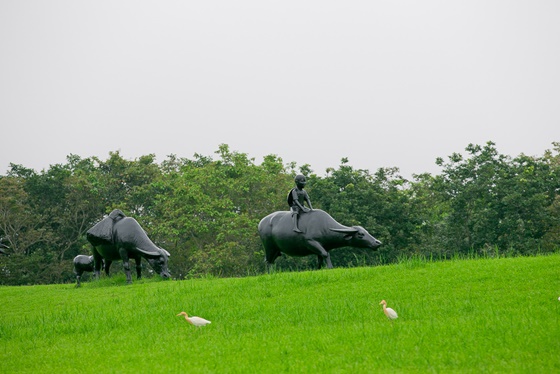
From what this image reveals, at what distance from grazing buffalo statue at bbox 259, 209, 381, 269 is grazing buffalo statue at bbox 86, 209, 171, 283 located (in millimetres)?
3577

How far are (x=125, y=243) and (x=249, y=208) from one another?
1472 centimetres

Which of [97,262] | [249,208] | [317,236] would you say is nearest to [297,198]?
→ [317,236]

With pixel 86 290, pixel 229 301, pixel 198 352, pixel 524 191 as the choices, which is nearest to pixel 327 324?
pixel 198 352

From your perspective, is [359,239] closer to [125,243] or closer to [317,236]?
[317,236]

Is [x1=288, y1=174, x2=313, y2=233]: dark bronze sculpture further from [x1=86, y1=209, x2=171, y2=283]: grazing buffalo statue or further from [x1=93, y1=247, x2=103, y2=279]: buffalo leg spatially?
[x1=93, y1=247, x2=103, y2=279]: buffalo leg

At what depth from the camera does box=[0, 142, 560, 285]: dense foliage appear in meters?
27.2

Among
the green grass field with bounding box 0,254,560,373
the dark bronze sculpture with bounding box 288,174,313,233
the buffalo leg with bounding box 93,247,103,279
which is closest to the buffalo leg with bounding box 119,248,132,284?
the buffalo leg with bounding box 93,247,103,279

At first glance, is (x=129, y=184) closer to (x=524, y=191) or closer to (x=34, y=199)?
(x=34, y=199)

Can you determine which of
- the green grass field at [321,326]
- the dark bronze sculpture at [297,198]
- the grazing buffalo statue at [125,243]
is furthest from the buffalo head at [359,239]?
the grazing buffalo statue at [125,243]

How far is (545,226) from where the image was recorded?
87.0 feet

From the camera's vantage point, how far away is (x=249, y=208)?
106 ft

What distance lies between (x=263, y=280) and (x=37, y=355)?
5.50 meters

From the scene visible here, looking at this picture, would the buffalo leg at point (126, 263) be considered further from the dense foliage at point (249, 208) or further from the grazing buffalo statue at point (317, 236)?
the dense foliage at point (249, 208)

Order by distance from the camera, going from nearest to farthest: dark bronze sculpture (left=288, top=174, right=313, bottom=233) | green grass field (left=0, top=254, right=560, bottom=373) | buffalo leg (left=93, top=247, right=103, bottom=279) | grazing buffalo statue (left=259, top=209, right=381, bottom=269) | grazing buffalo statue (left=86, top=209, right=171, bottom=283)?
green grass field (left=0, top=254, right=560, bottom=373) < grazing buffalo statue (left=259, top=209, right=381, bottom=269) < dark bronze sculpture (left=288, top=174, right=313, bottom=233) < grazing buffalo statue (left=86, top=209, right=171, bottom=283) < buffalo leg (left=93, top=247, right=103, bottom=279)
